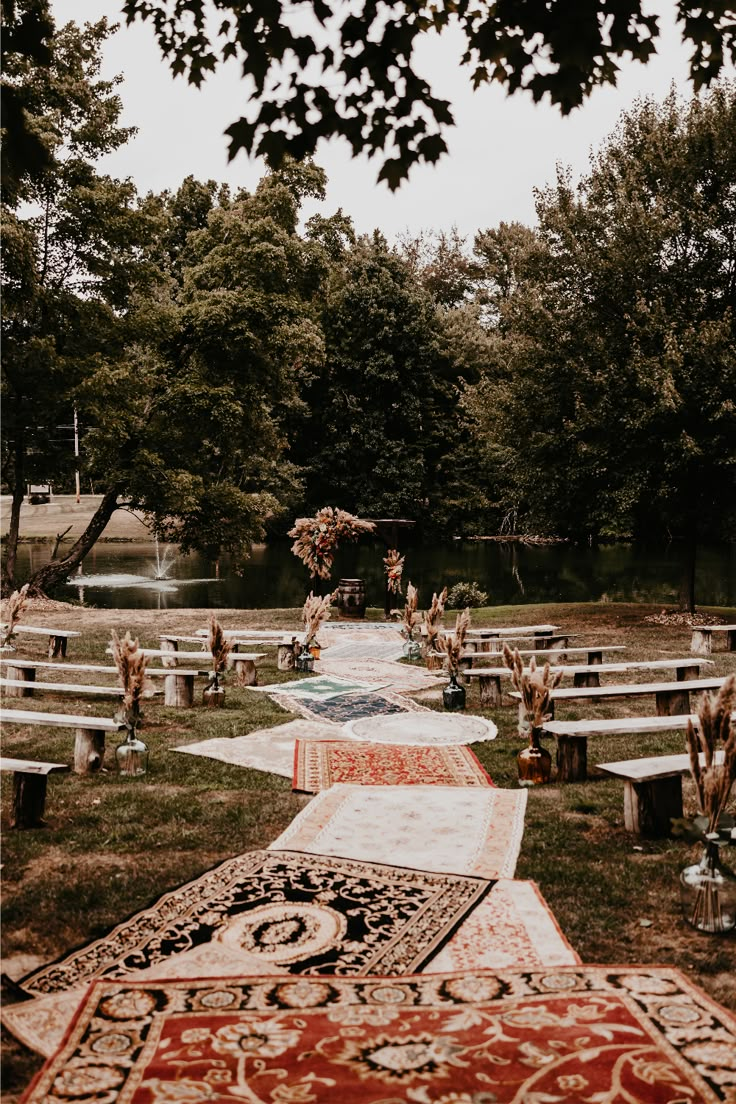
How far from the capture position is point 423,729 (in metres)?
9.62

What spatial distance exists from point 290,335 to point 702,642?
48.7ft

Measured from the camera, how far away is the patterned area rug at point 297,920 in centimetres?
416

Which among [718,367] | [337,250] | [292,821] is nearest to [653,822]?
[292,821]

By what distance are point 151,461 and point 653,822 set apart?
65.1 ft

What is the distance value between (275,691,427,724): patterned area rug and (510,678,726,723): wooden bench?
1880 millimetres

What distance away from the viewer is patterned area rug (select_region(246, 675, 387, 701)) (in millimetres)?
11586

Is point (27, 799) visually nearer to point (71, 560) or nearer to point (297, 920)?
point (297, 920)

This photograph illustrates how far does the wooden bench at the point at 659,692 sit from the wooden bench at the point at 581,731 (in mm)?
644

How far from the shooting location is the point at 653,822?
607 centimetres

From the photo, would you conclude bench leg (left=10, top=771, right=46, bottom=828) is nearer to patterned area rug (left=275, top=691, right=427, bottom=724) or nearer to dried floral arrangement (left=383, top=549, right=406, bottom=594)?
patterned area rug (left=275, top=691, right=427, bottom=724)

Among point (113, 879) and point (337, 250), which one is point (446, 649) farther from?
point (337, 250)

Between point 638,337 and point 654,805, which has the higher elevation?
point 638,337

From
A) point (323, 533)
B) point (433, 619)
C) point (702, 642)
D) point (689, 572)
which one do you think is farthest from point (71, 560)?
point (702, 642)

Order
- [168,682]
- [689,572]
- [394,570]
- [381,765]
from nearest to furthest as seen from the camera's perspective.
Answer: [381,765]
[168,682]
[394,570]
[689,572]
